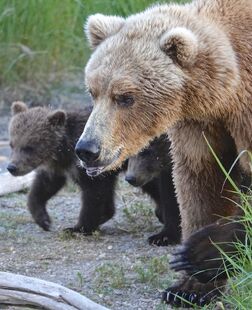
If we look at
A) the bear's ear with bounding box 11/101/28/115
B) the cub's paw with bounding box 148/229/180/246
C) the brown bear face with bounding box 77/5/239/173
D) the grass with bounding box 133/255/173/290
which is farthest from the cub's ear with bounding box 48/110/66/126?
the brown bear face with bounding box 77/5/239/173

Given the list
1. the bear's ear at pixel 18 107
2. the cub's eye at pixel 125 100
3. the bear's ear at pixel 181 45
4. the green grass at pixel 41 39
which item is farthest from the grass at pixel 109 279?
the green grass at pixel 41 39

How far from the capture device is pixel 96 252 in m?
7.09

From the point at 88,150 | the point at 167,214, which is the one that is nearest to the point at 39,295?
the point at 88,150

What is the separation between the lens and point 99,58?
5.24m

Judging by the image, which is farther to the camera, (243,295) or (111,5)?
(111,5)

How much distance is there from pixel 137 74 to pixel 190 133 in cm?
52

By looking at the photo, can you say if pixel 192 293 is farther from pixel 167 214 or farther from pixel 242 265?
pixel 167 214

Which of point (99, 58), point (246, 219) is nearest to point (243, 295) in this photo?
point (246, 219)

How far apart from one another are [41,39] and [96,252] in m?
4.38

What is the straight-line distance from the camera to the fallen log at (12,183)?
8.78 meters

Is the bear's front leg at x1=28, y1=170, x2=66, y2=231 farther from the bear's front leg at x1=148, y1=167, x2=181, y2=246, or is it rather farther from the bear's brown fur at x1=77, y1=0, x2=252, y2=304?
the bear's brown fur at x1=77, y1=0, x2=252, y2=304

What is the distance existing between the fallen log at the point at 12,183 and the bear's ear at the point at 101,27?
3.33 m

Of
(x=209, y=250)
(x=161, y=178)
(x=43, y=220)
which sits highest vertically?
(x=209, y=250)

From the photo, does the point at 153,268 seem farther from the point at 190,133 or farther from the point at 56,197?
the point at 56,197
